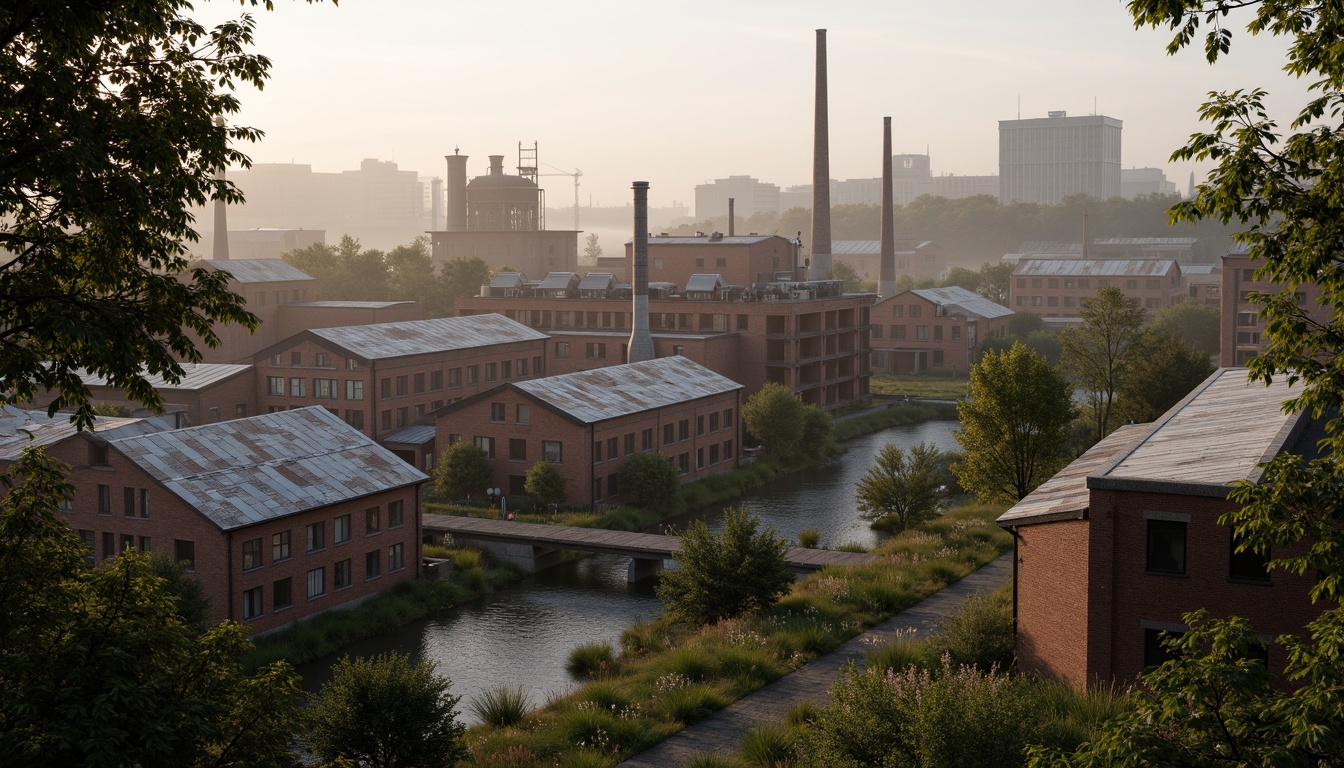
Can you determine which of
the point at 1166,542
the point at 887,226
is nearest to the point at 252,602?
the point at 1166,542

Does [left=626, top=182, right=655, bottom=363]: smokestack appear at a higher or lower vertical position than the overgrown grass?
higher

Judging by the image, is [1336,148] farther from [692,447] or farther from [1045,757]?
[692,447]

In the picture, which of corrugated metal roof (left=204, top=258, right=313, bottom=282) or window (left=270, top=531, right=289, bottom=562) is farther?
corrugated metal roof (left=204, top=258, right=313, bottom=282)

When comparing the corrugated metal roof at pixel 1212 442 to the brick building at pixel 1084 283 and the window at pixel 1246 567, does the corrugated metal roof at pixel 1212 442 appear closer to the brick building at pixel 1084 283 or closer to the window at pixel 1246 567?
the window at pixel 1246 567

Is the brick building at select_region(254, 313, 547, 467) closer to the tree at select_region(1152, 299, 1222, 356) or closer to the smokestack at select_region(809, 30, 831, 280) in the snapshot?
the smokestack at select_region(809, 30, 831, 280)

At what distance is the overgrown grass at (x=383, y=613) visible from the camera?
112ft

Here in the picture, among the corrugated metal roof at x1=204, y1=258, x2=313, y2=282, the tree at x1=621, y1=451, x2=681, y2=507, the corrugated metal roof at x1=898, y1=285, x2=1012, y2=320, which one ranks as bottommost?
the tree at x1=621, y1=451, x2=681, y2=507

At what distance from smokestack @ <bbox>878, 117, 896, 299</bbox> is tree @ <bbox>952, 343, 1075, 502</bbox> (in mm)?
69571

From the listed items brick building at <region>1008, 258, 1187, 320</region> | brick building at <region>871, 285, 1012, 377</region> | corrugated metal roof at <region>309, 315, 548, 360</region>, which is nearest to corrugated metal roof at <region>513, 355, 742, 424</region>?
corrugated metal roof at <region>309, 315, 548, 360</region>

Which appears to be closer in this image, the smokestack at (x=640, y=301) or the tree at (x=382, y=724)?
the tree at (x=382, y=724)

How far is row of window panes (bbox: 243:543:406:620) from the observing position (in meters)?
35.1

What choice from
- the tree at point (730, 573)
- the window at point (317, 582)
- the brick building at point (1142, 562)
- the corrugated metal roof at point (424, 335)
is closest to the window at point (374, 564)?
the window at point (317, 582)

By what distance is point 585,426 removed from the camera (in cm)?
5131

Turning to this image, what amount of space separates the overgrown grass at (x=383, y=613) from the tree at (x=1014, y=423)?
654 inches
